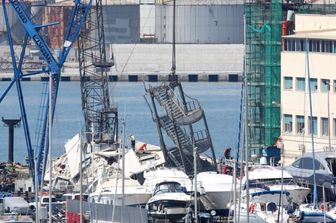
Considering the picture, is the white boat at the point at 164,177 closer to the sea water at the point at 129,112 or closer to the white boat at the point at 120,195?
the white boat at the point at 120,195

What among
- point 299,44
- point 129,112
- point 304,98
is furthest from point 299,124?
point 129,112

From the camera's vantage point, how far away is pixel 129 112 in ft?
260

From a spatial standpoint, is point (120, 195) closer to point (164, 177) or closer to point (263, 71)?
point (164, 177)

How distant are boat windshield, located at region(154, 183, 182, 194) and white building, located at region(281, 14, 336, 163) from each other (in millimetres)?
5669

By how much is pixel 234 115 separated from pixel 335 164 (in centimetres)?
4407

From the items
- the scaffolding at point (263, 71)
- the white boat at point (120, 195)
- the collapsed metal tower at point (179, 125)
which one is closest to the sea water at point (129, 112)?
the collapsed metal tower at point (179, 125)

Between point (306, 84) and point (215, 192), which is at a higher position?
point (306, 84)

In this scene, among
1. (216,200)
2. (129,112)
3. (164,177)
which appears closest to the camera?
(216,200)

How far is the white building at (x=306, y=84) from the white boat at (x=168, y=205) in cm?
631

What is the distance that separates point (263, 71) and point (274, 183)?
1038 centimetres

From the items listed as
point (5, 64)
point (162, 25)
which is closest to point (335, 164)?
point (5, 64)

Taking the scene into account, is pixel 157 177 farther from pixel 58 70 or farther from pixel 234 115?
pixel 234 115

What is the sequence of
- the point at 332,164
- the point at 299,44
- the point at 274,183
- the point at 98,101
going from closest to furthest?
1. the point at 332,164
2. the point at 274,183
3. the point at 299,44
4. the point at 98,101

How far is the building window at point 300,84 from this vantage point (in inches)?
1577
